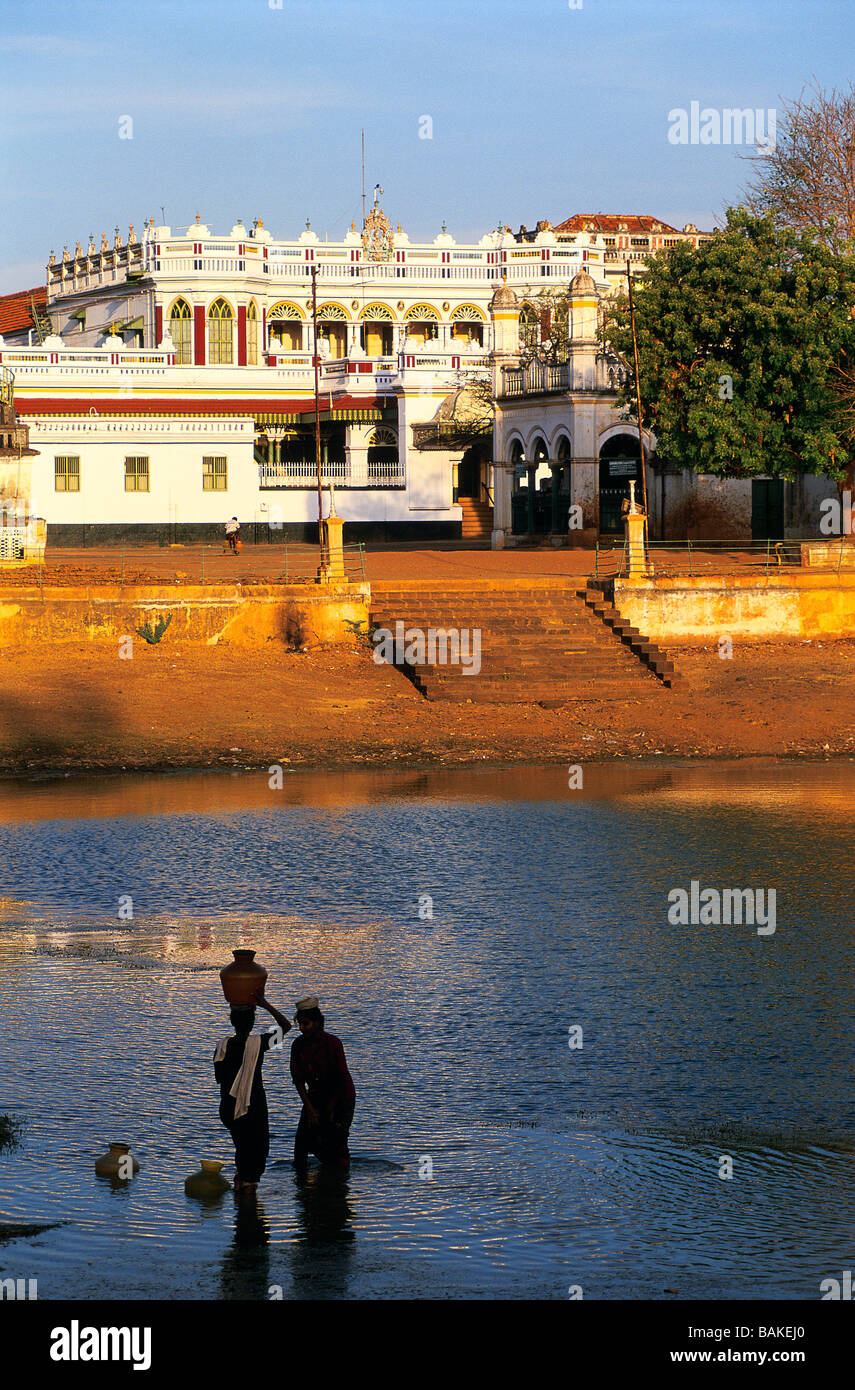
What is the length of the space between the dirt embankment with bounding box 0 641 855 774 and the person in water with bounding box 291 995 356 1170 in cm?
1845

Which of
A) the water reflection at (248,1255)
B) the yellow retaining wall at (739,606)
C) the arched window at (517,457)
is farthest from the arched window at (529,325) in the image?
the water reflection at (248,1255)

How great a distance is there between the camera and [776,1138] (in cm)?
1052

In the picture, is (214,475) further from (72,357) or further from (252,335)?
(252,335)

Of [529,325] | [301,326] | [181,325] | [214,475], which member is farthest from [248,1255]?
[301,326]

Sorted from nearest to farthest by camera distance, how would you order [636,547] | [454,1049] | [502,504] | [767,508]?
1. [454,1049]
2. [636,547]
3. [767,508]
4. [502,504]

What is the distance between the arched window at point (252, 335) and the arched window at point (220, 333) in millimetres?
622

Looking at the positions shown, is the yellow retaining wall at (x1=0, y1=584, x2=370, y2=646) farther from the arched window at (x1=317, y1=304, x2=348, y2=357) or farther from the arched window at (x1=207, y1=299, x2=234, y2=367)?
the arched window at (x1=317, y1=304, x2=348, y2=357)

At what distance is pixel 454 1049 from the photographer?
12.5 m

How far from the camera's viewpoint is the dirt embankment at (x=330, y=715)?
29.1 m

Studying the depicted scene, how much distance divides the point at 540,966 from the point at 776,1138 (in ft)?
14.7

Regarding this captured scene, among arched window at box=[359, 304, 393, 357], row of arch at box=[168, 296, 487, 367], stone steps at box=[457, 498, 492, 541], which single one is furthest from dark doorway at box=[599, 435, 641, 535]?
arched window at box=[359, 304, 393, 357]

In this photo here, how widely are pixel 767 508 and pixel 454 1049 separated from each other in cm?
3733
